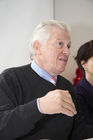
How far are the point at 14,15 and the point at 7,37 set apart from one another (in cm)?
24

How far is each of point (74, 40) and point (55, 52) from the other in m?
1.39

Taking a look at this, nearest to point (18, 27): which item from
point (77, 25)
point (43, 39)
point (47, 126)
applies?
point (77, 25)

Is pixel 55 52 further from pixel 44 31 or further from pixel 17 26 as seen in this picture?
pixel 17 26

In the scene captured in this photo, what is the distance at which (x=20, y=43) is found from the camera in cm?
211

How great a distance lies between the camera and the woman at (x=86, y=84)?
1337 mm

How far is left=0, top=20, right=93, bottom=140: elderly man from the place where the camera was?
791 millimetres

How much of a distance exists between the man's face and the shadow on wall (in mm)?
1279

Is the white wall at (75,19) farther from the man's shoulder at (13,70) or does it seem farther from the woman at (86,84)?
the man's shoulder at (13,70)

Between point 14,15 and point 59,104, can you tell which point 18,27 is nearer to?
point 14,15

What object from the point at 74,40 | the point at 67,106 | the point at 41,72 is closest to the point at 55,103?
Answer: the point at 67,106

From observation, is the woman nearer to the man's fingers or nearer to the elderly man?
the elderly man

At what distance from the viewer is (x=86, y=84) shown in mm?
1388

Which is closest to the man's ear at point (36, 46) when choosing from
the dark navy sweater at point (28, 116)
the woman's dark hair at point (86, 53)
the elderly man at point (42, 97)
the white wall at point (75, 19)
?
the elderly man at point (42, 97)

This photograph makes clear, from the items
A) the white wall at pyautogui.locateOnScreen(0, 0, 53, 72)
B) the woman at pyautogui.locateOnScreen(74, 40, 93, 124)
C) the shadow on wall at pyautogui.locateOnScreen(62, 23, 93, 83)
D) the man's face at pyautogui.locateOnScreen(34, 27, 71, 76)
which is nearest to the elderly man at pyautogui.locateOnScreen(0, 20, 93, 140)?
the man's face at pyautogui.locateOnScreen(34, 27, 71, 76)
